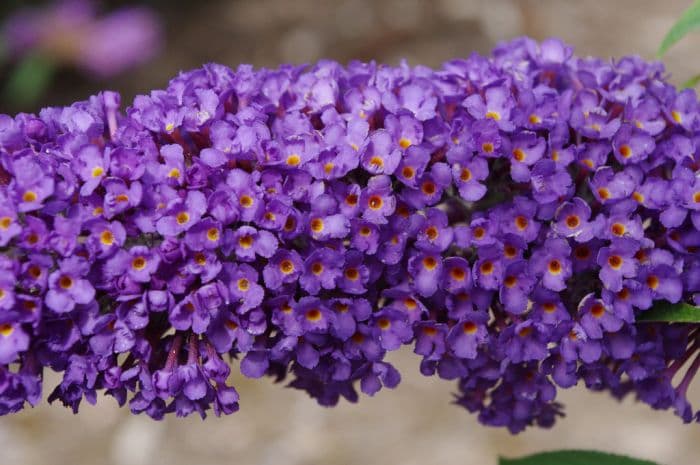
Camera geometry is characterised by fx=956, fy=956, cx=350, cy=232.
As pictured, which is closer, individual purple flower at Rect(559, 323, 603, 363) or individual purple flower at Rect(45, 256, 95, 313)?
individual purple flower at Rect(45, 256, 95, 313)

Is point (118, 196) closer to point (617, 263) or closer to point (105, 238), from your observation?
point (105, 238)

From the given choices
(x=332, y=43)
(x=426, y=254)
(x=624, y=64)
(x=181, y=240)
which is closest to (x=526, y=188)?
(x=426, y=254)

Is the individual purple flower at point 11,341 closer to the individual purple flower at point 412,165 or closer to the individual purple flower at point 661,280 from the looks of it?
the individual purple flower at point 412,165

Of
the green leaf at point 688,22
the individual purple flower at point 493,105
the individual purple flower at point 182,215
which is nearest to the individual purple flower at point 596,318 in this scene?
the individual purple flower at point 493,105

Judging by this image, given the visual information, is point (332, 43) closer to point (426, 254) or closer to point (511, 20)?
point (511, 20)

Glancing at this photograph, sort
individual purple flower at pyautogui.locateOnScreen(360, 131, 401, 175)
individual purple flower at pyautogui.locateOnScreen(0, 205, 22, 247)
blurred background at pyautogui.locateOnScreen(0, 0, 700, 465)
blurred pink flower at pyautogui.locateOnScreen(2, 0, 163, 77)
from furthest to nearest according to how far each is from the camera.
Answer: blurred pink flower at pyautogui.locateOnScreen(2, 0, 163, 77) < blurred background at pyautogui.locateOnScreen(0, 0, 700, 465) < individual purple flower at pyautogui.locateOnScreen(360, 131, 401, 175) < individual purple flower at pyautogui.locateOnScreen(0, 205, 22, 247)

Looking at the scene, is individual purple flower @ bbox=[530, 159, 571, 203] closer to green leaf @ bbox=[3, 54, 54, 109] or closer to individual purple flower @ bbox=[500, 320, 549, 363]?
individual purple flower @ bbox=[500, 320, 549, 363]

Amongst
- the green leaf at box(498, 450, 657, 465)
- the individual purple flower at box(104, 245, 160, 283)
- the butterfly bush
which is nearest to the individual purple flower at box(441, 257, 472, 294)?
the butterfly bush
